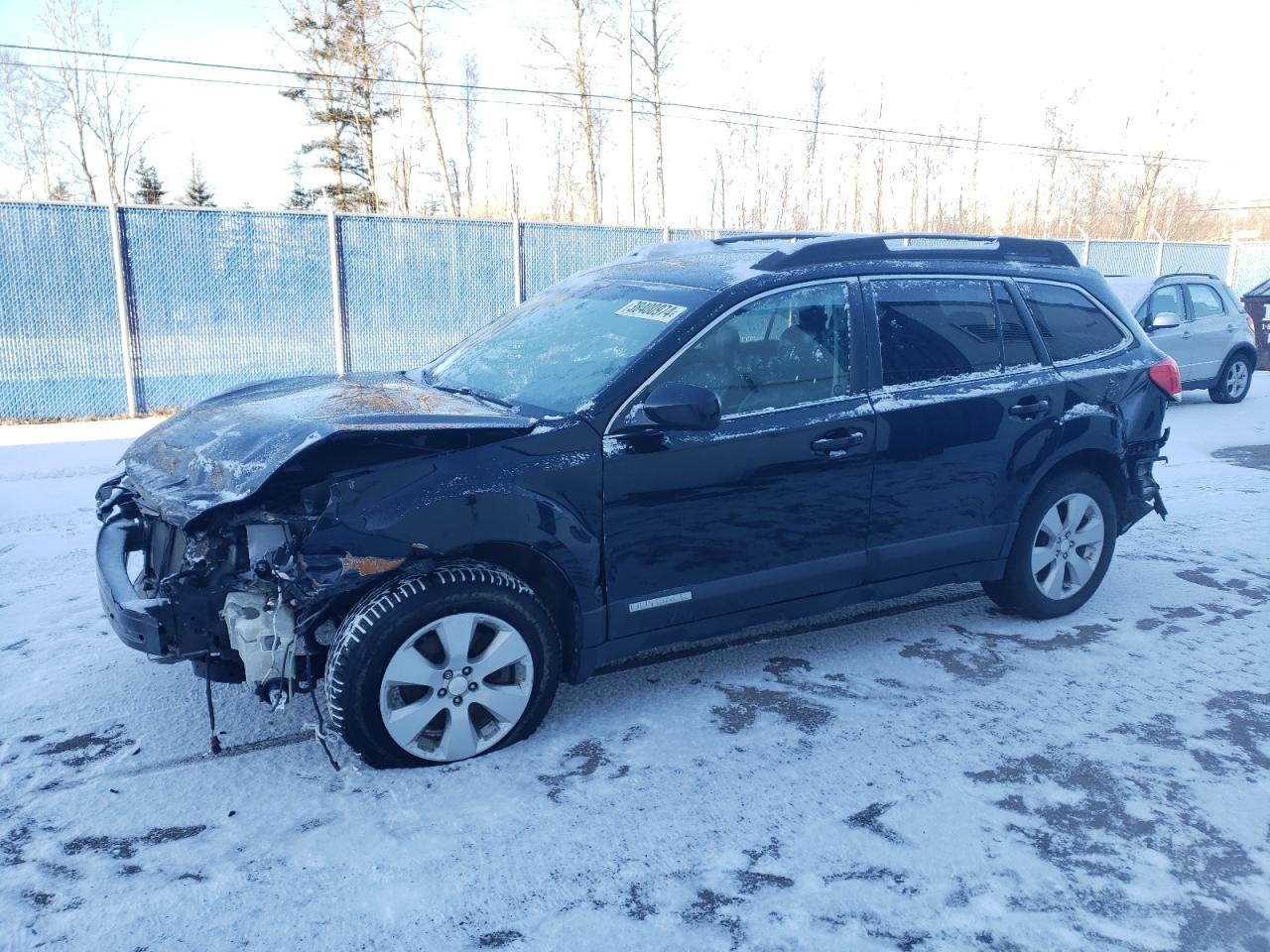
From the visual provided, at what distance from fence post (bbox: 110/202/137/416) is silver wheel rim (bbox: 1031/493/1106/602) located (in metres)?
10.4

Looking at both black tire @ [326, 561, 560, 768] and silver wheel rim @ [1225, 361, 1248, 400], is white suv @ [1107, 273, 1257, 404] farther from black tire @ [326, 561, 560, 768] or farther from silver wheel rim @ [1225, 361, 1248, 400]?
black tire @ [326, 561, 560, 768]

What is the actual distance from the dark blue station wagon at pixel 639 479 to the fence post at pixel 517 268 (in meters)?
9.26

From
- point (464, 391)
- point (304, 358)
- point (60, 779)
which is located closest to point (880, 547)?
point (464, 391)

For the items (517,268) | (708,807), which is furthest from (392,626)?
(517,268)

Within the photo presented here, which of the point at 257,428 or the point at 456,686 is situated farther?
the point at 257,428

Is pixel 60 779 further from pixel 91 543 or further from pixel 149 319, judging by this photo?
pixel 149 319

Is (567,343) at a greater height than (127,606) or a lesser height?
greater

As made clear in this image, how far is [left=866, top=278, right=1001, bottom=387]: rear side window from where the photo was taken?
4211 mm

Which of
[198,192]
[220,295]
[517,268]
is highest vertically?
[198,192]

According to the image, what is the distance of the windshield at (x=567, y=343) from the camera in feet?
12.4

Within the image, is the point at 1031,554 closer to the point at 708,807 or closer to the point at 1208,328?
the point at 708,807

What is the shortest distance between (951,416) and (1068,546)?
→ 115 cm

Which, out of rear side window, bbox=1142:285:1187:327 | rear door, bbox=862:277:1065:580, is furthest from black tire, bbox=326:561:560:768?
rear side window, bbox=1142:285:1187:327

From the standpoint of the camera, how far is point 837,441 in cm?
397
